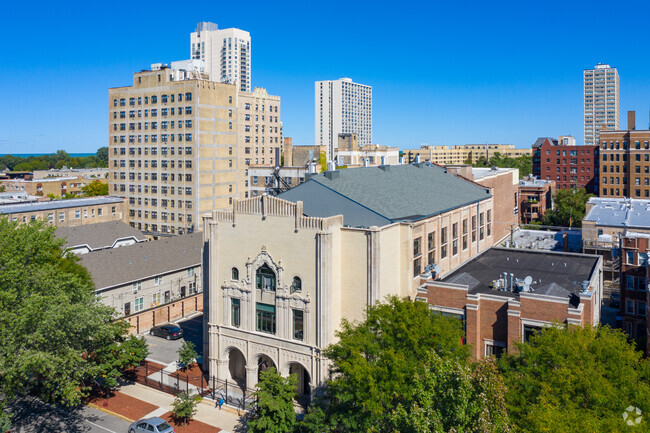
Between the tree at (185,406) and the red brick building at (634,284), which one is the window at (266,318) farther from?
the red brick building at (634,284)

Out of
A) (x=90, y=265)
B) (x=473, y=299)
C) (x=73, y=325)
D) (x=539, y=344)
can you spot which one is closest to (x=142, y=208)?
(x=90, y=265)

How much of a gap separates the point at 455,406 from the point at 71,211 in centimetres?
8864

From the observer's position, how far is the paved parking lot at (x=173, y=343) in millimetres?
53625

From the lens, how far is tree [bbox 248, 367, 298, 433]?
3503 centimetres

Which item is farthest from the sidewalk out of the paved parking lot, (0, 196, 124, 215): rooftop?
(0, 196, 124, 215): rooftop

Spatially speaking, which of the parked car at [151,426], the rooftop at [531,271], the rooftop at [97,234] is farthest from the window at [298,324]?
the rooftop at [97,234]

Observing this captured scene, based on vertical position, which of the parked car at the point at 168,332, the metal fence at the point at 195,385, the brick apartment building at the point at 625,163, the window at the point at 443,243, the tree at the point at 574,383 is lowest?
the metal fence at the point at 195,385

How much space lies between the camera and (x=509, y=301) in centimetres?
3766

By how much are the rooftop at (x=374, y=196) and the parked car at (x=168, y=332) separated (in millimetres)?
21913

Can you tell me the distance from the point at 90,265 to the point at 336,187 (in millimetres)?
32928

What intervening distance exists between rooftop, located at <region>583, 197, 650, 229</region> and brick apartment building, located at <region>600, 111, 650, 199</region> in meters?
35.2

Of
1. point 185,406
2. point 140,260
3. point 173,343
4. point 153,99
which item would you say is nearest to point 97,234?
point 140,260

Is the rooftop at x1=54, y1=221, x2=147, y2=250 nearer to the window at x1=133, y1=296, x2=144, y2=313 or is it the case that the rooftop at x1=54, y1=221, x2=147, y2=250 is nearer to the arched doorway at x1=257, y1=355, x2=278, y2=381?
the window at x1=133, y1=296, x2=144, y2=313

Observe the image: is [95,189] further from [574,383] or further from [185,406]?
[574,383]
